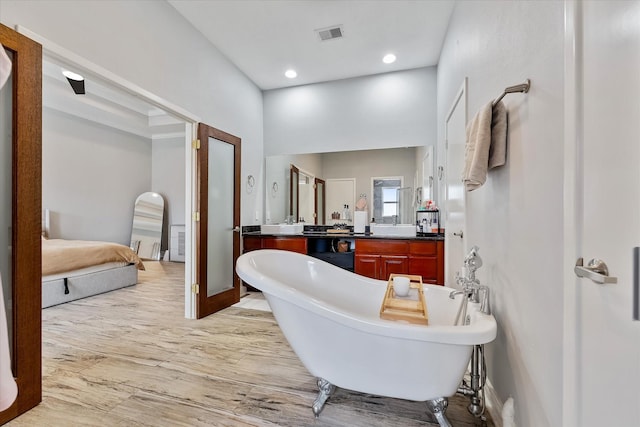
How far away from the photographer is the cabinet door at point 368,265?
308 centimetres

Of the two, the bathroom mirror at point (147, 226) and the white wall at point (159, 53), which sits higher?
the white wall at point (159, 53)

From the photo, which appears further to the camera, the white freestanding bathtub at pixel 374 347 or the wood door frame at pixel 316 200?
the wood door frame at pixel 316 200

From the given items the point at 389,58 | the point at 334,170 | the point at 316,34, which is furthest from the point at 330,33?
the point at 334,170

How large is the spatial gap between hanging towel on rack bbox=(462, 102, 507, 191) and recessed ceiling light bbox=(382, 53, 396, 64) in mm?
2203

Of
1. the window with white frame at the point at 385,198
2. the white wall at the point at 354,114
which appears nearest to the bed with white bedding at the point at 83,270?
the white wall at the point at 354,114

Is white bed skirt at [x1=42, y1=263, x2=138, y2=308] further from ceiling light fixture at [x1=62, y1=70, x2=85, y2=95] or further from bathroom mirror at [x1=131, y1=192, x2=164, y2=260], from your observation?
ceiling light fixture at [x1=62, y1=70, x2=85, y2=95]

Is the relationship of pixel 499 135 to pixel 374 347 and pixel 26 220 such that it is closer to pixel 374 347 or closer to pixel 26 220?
pixel 374 347

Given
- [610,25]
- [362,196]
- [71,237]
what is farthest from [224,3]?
[71,237]

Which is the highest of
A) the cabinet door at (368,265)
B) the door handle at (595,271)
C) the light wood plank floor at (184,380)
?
the door handle at (595,271)

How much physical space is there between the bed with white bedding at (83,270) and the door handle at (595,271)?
443cm

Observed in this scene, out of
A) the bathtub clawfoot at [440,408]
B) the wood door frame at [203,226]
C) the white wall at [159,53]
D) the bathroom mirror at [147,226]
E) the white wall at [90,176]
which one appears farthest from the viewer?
the bathroom mirror at [147,226]

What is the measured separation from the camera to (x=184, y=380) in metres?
1.75

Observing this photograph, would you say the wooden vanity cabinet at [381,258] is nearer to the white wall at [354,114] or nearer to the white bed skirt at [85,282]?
the white wall at [354,114]

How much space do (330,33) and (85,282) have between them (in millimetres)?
4107
